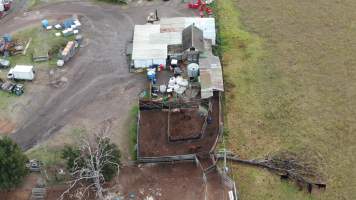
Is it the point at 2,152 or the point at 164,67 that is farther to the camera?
the point at 164,67

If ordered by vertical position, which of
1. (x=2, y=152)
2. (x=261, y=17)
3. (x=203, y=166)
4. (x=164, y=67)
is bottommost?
(x=203, y=166)

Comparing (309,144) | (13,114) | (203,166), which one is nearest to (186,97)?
(203,166)

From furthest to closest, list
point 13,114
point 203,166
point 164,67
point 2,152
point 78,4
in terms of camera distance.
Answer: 1. point 78,4
2. point 164,67
3. point 13,114
4. point 203,166
5. point 2,152

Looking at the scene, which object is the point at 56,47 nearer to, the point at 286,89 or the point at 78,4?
the point at 78,4

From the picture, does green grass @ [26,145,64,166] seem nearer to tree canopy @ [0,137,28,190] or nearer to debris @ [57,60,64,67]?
tree canopy @ [0,137,28,190]

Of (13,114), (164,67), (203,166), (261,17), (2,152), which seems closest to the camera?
(2,152)

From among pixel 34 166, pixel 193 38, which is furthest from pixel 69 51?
pixel 34 166

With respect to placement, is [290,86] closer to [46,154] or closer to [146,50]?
[146,50]

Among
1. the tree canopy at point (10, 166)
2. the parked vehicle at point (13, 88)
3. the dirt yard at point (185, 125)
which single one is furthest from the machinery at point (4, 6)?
the dirt yard at point (185, 125)
